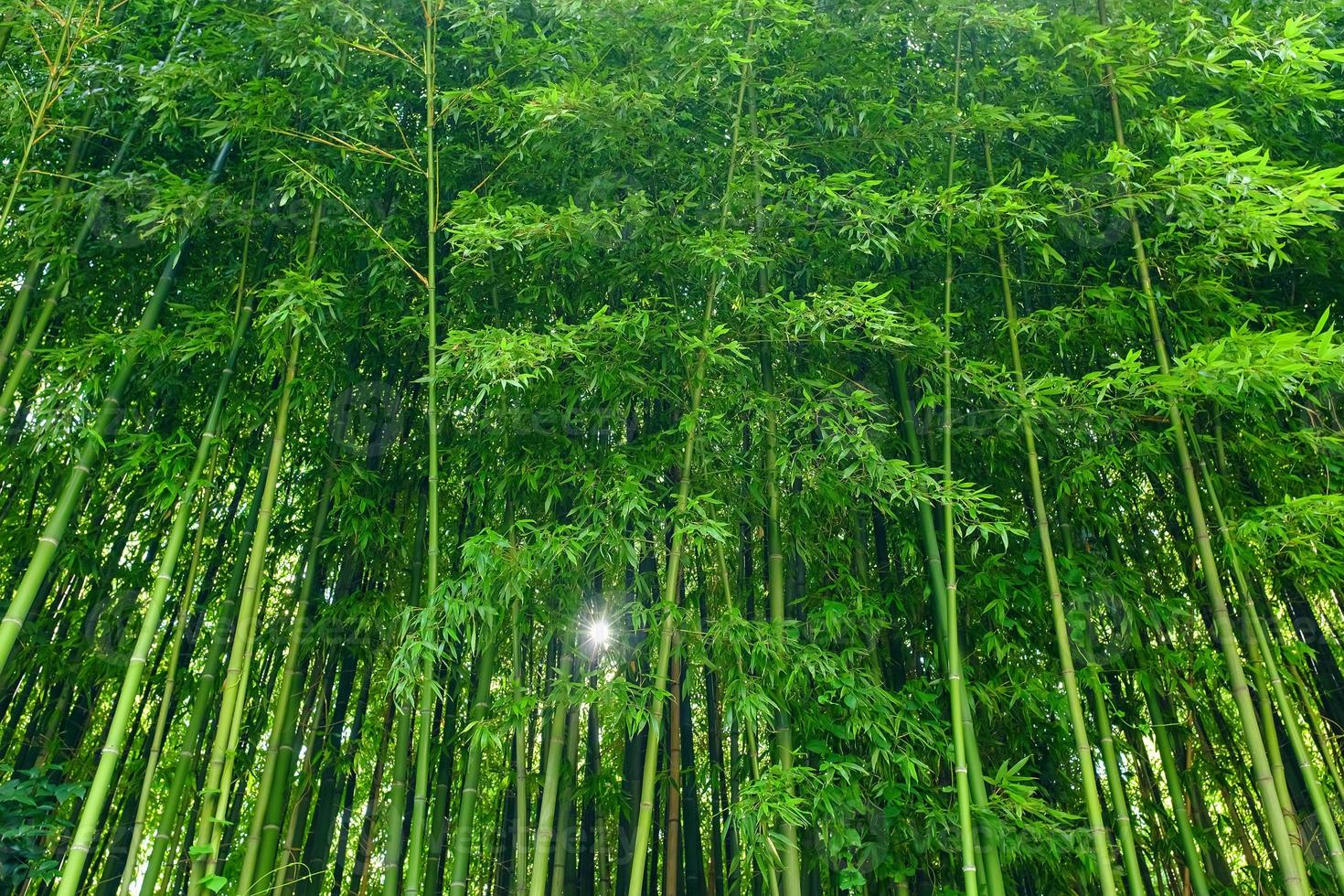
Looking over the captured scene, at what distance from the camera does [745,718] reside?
2.62 m

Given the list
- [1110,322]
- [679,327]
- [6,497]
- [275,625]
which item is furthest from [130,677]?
[1110,322]

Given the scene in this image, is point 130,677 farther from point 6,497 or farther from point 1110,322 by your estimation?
point 1110,322

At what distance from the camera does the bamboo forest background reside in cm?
270

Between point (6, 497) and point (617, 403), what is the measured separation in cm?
232

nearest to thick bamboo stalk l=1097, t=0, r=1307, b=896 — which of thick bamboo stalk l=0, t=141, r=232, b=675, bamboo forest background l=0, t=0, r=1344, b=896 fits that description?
bamboo forest background l=0, t=0, r=1344, b=896

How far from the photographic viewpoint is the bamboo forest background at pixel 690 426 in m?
2.70

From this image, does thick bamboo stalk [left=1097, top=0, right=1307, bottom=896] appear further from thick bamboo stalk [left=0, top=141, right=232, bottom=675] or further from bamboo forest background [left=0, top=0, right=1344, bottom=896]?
thick bamboo stalk [left=0, top=141, right=232, bottom=675]

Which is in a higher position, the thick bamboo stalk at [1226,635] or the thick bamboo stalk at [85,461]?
the thick bamboo stalk at [85,461]

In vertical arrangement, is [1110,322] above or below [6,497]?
above

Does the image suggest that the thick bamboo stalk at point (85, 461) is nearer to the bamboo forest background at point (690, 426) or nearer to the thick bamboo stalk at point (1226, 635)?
the bamboo forest background at point (690, 426)

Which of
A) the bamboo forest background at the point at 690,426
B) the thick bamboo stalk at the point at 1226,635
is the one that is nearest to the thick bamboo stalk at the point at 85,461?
the bamboo forest background at the point at 690,426

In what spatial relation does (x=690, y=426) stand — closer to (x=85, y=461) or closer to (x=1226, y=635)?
(x=1226, y=635)

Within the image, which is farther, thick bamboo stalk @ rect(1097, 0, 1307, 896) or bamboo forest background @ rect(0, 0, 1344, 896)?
bamboo forest background @ rect(0, 0, 1344, 896)

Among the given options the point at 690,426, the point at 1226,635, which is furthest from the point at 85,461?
the point at 1226,635
